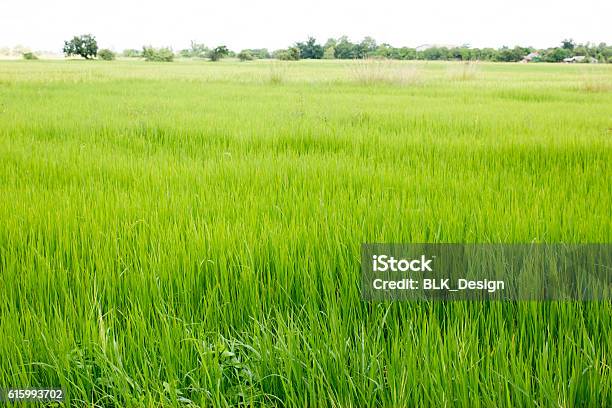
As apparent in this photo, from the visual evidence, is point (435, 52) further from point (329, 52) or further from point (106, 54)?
point (106, 54)

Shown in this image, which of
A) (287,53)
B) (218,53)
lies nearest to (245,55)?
(218,53)

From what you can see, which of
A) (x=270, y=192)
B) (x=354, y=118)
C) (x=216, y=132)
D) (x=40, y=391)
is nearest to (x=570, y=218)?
(x=270, y=192)

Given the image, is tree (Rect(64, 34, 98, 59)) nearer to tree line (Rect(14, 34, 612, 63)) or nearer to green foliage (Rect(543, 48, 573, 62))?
tree line (Rect(14, 34, 612, 63))

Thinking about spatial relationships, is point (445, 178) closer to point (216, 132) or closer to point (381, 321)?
point (381, 321)

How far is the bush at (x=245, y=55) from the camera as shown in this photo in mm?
24597

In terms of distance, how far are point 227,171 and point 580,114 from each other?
179 inches

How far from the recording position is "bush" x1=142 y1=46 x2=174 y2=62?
21902mm

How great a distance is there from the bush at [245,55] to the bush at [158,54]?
3454mm

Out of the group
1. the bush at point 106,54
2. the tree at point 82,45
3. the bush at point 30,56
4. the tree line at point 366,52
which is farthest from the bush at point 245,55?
the tree at point 82,45

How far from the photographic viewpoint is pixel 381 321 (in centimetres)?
133

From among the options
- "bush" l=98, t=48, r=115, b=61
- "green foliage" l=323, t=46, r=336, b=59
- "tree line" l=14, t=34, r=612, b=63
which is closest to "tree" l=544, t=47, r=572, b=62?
"tree line" l=14, t=34, r=612, b=63

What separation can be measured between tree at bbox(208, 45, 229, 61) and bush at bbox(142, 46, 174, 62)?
1.99m

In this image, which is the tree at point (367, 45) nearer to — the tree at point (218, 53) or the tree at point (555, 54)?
the tree at point (555, 54)

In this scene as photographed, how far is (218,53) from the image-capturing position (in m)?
24.5
